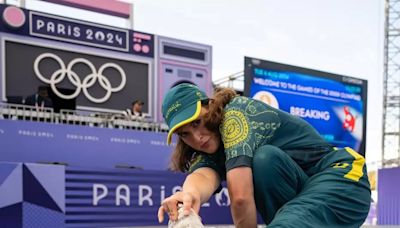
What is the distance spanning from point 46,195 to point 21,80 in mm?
4026

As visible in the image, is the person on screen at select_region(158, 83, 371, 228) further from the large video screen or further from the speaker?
the speaker

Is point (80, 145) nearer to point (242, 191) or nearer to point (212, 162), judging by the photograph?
point (212, 162)

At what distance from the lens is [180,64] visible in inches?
340

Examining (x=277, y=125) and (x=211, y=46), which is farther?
(x=211, y=46)

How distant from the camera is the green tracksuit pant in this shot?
996 millimetres

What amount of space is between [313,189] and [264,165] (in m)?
0.14

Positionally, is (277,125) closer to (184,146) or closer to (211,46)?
(184,146)

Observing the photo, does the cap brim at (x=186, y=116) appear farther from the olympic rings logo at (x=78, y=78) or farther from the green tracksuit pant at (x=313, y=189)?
the olympic rings logo at (x=78, y=78)

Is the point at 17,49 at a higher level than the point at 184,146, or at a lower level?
higher

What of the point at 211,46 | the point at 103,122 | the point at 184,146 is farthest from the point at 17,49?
the point at 184,146

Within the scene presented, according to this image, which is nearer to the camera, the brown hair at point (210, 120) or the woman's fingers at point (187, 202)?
the woman's fingers at point (187, 202)

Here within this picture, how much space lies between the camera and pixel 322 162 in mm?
1127

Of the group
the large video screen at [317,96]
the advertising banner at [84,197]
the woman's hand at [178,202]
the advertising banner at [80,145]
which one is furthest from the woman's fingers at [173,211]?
the large video screen at [317,96]

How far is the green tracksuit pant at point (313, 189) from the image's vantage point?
1.00m
